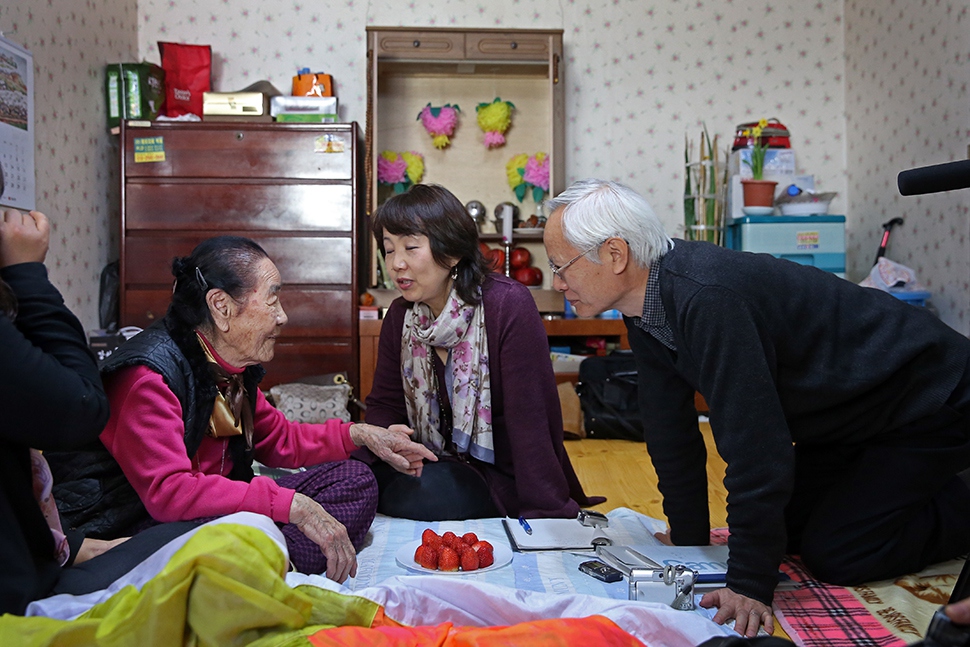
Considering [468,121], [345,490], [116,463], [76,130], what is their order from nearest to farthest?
[116,463] → [345,490] → [76,130] → [468,121]

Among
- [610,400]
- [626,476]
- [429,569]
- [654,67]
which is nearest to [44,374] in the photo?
[429,569]

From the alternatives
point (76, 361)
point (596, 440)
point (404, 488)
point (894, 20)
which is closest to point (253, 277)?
point (76, 361)

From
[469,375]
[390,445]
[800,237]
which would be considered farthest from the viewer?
[800,237]

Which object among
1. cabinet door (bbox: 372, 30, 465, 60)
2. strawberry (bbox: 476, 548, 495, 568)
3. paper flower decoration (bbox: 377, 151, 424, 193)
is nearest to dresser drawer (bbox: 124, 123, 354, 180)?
paper flower decoration (bbox: 377, 151, 424, 193)

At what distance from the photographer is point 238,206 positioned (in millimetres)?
4328

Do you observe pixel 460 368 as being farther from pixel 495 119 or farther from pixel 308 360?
pixel 495 119

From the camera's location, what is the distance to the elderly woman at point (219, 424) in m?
1.53

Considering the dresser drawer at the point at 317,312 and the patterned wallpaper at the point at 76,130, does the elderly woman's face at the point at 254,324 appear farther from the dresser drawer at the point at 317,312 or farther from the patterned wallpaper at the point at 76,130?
the dresser drawer at the point at 317,312

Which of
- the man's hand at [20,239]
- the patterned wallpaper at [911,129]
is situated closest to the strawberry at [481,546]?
the man's hand at [20,239]

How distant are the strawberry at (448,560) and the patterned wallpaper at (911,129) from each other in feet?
9.58

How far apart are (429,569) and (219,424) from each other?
1.76ft

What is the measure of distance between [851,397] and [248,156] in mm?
3427

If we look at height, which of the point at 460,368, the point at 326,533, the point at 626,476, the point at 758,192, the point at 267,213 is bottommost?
the point at 626,476

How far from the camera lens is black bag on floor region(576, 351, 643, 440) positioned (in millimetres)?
3898
